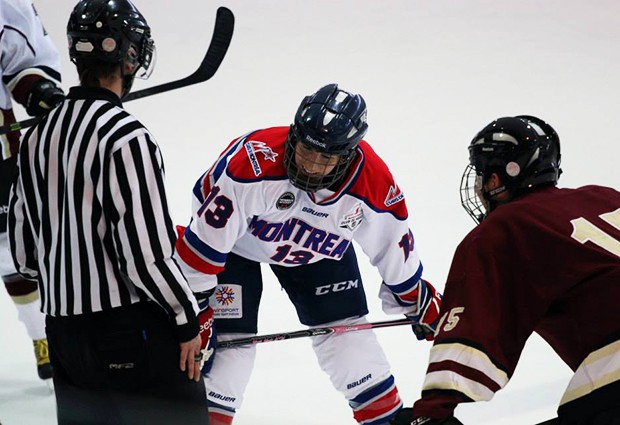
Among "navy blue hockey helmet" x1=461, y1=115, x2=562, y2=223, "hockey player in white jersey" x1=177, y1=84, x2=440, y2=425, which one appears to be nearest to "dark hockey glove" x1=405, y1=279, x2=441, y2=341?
"hockey player in white jersey" x1=177, y1=84, x2=440, y2=425

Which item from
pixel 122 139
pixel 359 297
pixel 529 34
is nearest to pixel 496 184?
pixel 122 139

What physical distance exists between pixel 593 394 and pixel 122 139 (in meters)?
0.92

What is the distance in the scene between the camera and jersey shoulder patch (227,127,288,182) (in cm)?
251

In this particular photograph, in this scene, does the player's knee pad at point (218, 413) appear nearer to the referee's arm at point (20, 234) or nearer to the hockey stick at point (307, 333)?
the hockey stick at point (307, 333)

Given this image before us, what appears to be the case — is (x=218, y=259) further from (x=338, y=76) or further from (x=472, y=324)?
(x=338, y=76)

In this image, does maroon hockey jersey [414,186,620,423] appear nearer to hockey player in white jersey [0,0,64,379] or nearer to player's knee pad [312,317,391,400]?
player's knee pad [312,317,391,400]

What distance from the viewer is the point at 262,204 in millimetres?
2539

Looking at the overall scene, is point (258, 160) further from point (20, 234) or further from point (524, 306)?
point (524, 306)

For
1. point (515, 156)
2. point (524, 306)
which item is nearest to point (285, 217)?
point (515, 156)

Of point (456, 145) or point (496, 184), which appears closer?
point (496, 184)

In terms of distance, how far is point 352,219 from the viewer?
2.61m

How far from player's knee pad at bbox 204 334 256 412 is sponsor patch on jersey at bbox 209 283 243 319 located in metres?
0.09

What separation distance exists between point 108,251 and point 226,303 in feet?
2.78

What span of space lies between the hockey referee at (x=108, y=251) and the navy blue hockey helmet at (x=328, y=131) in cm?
53
